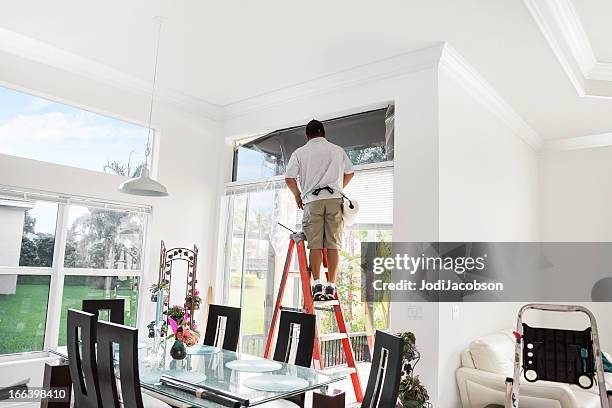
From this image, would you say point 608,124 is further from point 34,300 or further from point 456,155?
point 34,300

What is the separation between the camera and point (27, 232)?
3605 mm

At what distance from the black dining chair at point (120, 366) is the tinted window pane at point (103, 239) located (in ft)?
6.34

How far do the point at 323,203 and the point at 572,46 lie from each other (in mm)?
2104

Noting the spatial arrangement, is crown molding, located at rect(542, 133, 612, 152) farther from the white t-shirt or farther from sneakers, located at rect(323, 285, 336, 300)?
sneakers, located at rect(323, 285, 336, 300)

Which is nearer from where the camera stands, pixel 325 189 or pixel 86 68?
pixel 325 189

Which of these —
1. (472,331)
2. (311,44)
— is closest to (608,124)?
(472,331)

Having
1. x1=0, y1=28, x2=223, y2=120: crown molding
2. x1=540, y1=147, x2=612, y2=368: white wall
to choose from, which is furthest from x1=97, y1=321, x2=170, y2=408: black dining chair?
x1=540, y1=147, x2=612, y2=368: white wall

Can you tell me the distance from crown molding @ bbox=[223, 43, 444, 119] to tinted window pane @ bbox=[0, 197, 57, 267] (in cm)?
201

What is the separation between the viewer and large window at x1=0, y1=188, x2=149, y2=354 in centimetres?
351

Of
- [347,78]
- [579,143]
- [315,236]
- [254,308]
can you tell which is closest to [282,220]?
[254,308]

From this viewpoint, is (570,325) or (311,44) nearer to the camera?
(311,44)

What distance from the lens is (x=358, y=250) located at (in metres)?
3.85

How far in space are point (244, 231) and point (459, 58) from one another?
2590 millimetres

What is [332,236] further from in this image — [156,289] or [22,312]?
[22,312]
